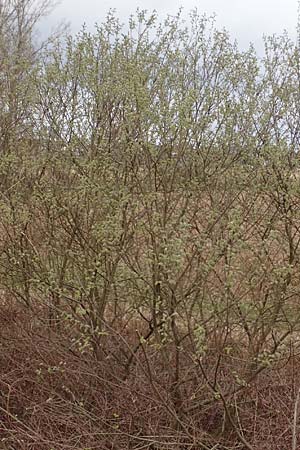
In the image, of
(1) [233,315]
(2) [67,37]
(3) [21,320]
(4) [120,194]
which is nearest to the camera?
(1) [233,315]

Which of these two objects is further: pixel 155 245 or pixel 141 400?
pixel 141 400

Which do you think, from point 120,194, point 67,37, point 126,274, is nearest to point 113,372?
point 126,274

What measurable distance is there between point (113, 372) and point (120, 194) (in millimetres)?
1775

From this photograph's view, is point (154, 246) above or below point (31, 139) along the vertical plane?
below

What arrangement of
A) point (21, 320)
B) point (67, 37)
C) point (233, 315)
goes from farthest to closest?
point (21, 320) → point (67, 37) → point (233, 315)

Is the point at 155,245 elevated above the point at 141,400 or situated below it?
above

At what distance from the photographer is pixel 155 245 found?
201 inches

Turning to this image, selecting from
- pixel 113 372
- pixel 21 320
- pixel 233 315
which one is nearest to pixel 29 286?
pixel 21 320

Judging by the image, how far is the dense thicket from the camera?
5152 mm

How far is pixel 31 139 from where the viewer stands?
6625 mm

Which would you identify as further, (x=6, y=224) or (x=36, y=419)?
(x=6, y=224)

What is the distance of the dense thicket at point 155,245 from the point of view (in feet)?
16.9

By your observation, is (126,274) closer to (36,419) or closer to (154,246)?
(154,246)

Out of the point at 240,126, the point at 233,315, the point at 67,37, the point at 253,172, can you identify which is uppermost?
the point at 67,37
